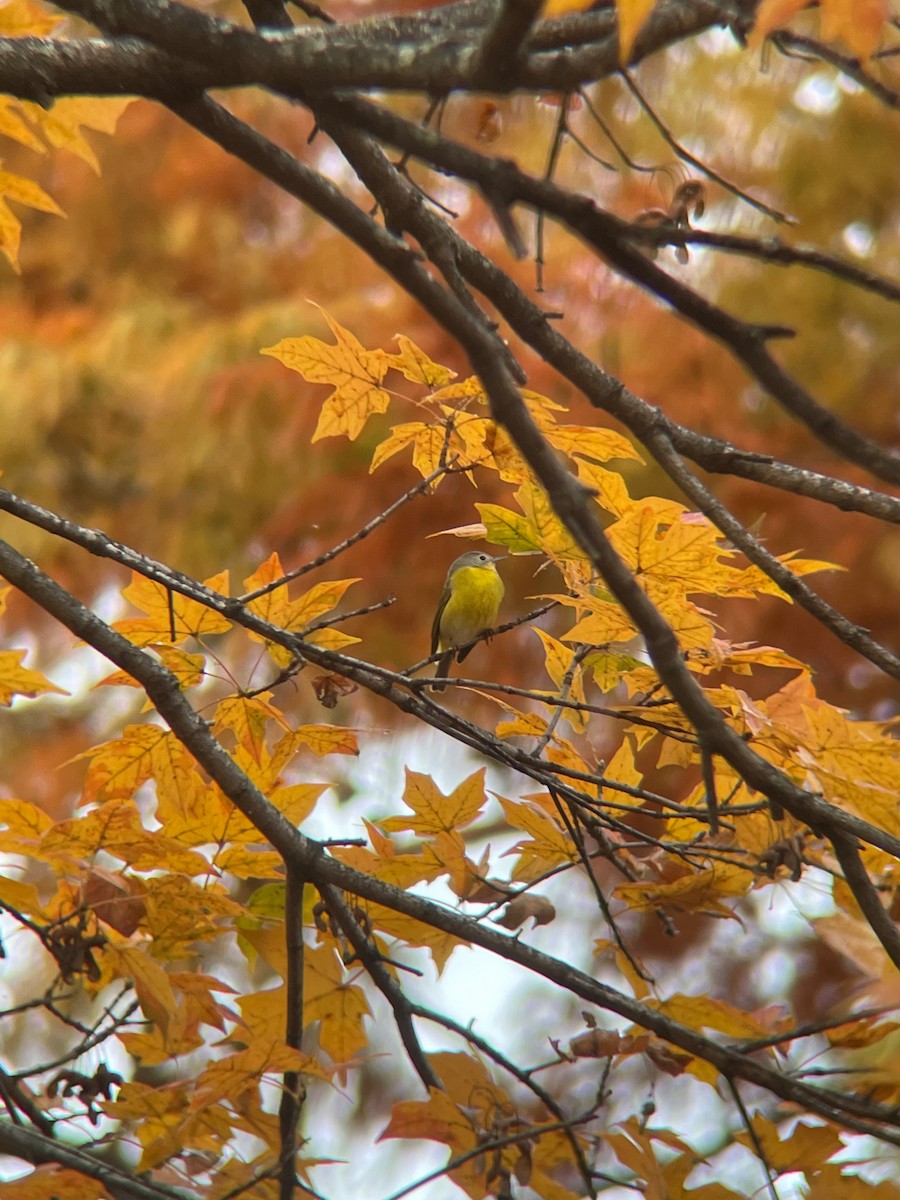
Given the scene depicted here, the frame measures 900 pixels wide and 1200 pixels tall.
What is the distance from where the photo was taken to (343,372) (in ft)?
5.65

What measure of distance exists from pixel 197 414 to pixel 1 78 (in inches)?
153

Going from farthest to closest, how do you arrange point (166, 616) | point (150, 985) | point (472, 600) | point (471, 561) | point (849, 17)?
point (471, 561) < point (472, 600) < point (166, 616) < point (150, 985) < point (849, 17)

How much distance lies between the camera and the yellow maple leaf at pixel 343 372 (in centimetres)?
167

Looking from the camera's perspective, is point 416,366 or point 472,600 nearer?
point 416,366

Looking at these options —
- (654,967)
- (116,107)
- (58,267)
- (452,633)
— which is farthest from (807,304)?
(58,267)

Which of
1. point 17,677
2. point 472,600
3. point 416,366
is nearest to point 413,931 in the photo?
point 17,677

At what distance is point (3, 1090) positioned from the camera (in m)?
1.74

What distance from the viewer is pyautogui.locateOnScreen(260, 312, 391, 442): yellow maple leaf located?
1.67m

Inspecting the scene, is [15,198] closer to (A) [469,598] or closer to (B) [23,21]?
(B) [23,21]

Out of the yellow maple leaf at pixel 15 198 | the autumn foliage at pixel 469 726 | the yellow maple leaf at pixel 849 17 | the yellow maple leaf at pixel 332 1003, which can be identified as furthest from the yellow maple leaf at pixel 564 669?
the yellow maple leaf at pixel 15 198

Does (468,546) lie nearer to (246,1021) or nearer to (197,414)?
(197,414)

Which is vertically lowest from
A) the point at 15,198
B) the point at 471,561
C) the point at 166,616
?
the point at 166,616

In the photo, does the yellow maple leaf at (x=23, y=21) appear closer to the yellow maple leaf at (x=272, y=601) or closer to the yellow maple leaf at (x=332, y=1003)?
the yellow maple leaf at (x=272, y=601)

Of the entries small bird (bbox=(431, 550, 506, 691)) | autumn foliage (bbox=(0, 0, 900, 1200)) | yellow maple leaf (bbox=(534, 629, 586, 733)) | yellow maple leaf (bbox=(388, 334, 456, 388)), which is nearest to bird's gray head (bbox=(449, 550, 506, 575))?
small bird (bbox=(431, 550, 506, 691))
